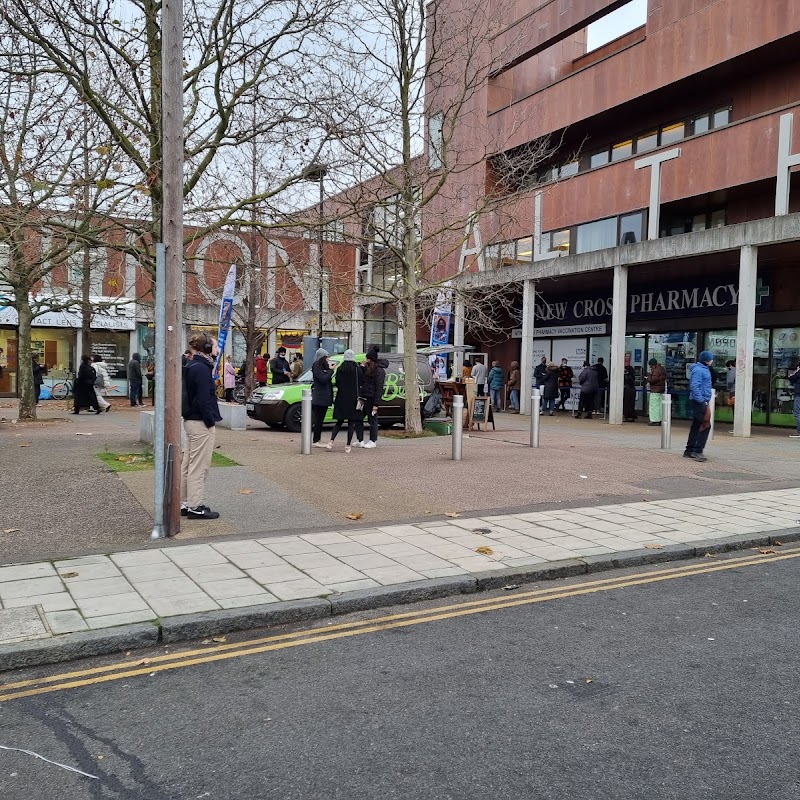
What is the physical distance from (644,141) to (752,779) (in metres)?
23.3

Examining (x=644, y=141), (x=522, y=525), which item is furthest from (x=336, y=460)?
(x=644, y=141)

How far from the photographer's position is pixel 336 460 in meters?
11.7

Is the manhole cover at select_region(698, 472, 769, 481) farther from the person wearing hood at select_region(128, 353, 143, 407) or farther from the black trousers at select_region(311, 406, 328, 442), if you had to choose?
the person wearing hood at select_region(128, 353, 143, 407)

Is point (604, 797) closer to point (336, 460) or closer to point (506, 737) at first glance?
point (506, 737)

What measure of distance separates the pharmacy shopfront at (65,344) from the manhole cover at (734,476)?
24375mm

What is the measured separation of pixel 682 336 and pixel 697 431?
37.7 feet

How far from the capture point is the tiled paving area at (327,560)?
5074 millimetres

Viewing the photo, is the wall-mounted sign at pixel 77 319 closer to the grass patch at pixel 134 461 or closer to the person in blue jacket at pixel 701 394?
the grass patch at pixel 134 461

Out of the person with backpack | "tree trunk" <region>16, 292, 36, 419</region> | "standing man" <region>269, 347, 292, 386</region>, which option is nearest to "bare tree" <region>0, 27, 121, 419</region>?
"tree trunk" <region>16, 292, 36, 419</region>

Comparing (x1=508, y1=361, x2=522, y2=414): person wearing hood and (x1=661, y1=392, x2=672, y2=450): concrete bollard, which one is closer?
(x1=661, y1=392, x2=672, y2=450): concrete bollard

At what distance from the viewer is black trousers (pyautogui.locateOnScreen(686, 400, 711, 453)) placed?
42.0 feet

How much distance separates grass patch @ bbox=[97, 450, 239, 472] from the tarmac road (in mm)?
6221

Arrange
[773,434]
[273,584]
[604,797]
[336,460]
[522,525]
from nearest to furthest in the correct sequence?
[604,797], [273,584], [522,525], [336,460], [773,434]

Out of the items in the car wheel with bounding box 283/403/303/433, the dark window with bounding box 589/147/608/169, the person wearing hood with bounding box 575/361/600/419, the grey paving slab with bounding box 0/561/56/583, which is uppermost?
the dark window with bounding box 589/147/608/169
